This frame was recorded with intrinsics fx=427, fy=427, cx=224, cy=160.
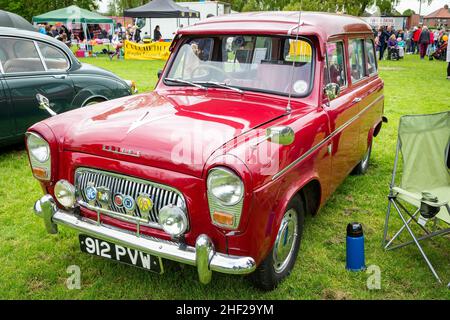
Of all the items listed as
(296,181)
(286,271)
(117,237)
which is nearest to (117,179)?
(117,237)

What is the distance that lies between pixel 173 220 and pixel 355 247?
1487 millimetres

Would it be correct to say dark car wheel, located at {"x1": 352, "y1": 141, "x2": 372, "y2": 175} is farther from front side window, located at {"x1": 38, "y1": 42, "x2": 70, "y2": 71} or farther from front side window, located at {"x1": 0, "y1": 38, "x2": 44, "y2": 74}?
front side window, located at {"x1": 0, "y1": 38, "x2": 44, "y2": 74}

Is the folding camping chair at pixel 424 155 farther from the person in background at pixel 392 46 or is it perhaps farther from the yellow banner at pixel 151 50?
the person in background at pixel 392 46

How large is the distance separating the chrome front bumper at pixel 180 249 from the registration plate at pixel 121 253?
74 mm

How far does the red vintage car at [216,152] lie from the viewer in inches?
94.6

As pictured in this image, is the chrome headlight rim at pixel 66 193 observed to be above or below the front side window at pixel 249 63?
below

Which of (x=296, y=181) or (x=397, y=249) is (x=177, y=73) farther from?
(x=397, y=249)

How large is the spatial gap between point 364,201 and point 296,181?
2.04 meters

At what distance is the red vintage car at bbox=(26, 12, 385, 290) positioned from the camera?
2402 millimetres

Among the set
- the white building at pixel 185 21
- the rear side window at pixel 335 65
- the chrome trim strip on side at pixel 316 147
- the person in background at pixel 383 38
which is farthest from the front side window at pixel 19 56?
the white building at pixel 185 21

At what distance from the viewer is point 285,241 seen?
297 cm

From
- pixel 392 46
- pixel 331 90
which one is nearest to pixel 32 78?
pixel 331 90

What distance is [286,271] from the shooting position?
10.1 ft

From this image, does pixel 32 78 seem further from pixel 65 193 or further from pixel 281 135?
pixel 281 135
